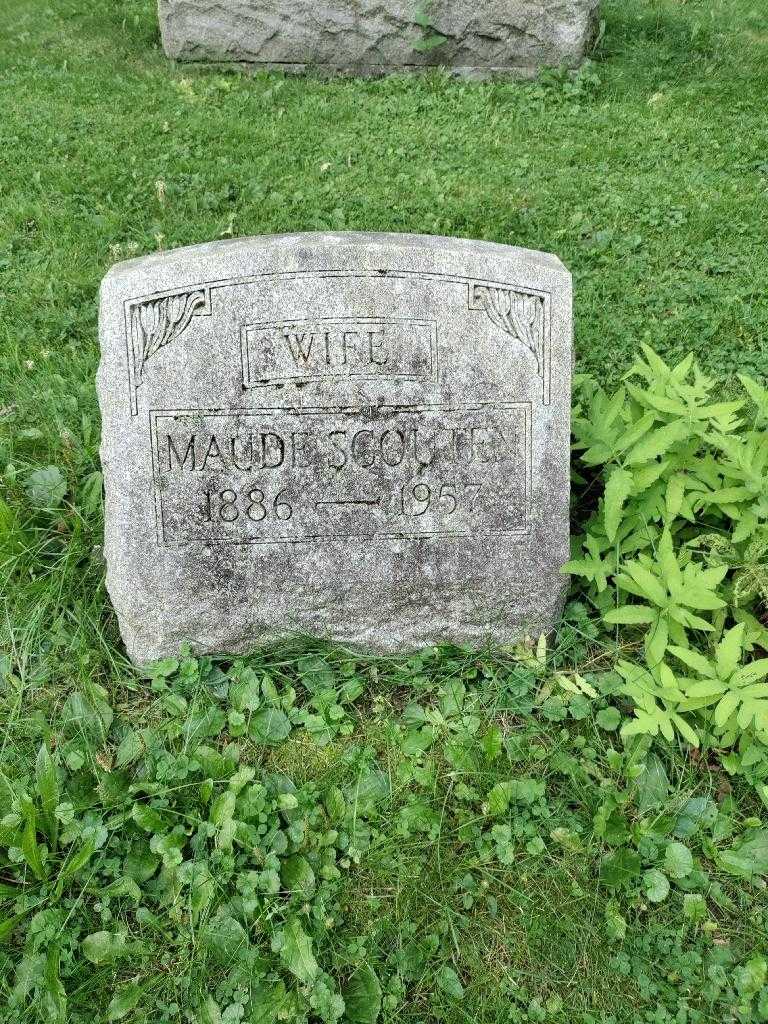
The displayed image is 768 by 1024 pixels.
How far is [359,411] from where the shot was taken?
8.54 ft

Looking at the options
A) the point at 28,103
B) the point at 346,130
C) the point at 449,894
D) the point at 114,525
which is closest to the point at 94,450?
the point at 114,525

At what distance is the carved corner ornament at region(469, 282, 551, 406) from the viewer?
2.54 metres

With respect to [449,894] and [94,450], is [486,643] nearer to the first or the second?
[449,894]

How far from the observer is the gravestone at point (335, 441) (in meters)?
2.49

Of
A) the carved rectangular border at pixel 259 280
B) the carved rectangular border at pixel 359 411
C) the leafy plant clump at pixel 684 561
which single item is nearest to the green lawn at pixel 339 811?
the leafy plant clump at pixel 684 561

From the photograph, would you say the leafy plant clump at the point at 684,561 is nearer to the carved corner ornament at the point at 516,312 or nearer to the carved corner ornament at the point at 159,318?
the carved corner ornament at the point at 516,312

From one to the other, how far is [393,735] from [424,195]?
3.36 metres

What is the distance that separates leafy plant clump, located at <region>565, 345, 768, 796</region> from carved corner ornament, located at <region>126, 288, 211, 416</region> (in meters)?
1.35

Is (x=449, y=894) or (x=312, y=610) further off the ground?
(x=312, y=610)

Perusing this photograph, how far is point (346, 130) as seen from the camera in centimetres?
543

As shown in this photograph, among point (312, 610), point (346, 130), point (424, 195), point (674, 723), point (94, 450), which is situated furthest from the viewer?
point (346, 130)

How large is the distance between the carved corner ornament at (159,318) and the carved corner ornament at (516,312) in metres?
0.81

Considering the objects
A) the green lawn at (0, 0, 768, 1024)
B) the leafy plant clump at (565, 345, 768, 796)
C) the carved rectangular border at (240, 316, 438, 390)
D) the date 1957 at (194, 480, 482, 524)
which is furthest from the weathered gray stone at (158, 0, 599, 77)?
the date 1957 at (194, 480, 482, 524)

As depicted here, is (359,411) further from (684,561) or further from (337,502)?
(684,561)
